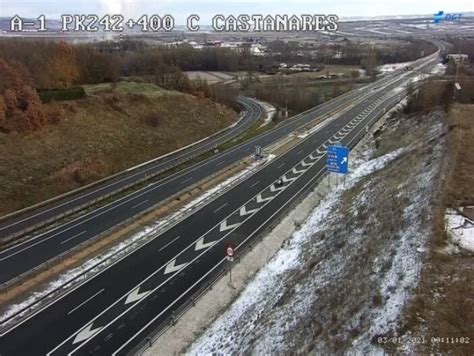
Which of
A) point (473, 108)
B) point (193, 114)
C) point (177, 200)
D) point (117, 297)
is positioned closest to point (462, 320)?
point (117, 297)

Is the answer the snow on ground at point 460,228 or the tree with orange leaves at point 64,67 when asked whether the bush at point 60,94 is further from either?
the snow on ground at point 460,228

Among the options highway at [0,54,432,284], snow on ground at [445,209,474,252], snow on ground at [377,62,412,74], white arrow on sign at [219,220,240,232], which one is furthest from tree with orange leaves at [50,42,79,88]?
snow on ground at [377,62,412,74]

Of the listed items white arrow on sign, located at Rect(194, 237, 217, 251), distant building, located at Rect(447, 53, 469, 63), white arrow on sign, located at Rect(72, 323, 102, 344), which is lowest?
white arrow on sign, located at Rect(72, 323, 102, 344)

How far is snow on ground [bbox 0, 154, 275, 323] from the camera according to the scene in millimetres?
28644

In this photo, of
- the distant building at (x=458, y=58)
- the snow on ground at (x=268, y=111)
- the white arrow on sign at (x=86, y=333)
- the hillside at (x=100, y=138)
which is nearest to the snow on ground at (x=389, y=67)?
the distant building at (x=458, y=58)

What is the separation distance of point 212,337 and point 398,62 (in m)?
188

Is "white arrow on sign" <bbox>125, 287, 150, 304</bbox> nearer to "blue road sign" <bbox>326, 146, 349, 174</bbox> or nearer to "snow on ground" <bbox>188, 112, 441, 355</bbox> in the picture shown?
"snow on ground" <bbox>188, 112, 441, 355</bbox>

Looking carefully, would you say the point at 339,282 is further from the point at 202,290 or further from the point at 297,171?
the point at 297,171

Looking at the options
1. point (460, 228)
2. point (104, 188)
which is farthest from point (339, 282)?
point (104, 188)

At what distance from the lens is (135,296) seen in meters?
29.6

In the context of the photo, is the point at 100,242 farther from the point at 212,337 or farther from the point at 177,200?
the point at 212,337

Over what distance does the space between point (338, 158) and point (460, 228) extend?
20025 millimetres

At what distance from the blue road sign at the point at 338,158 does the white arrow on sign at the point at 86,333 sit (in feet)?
96.0

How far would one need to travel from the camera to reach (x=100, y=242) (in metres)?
37.4
